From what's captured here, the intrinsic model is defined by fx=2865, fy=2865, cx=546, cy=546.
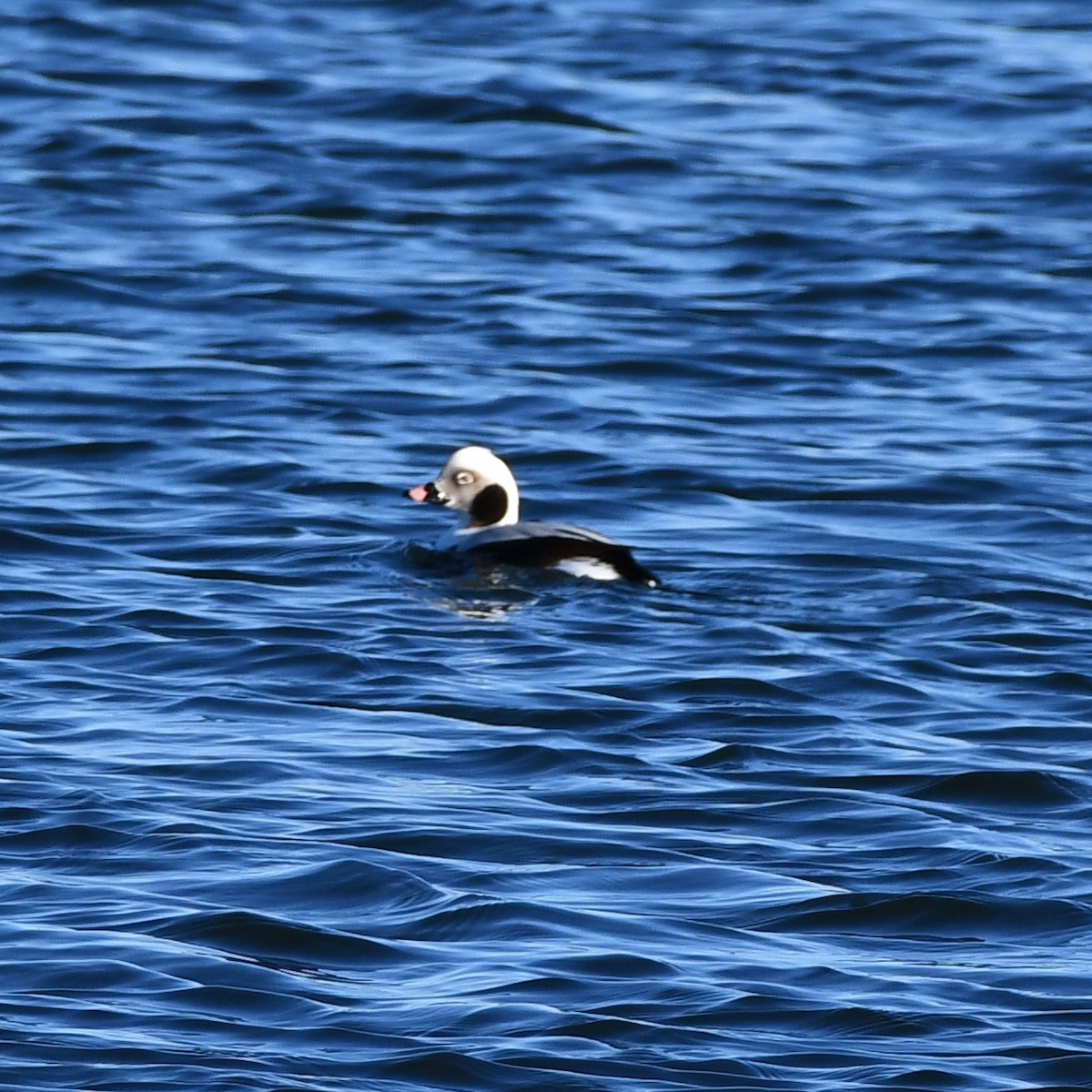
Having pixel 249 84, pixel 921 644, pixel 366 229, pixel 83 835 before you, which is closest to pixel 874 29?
pixel 249 84

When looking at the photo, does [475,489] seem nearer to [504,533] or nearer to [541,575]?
[504,533]

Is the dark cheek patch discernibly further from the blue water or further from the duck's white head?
the blue water

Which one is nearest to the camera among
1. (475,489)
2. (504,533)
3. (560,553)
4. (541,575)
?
(560,553)

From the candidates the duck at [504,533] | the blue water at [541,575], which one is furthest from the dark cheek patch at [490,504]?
the blue water at [541,575]

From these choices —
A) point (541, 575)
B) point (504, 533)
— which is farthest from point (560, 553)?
point (504, 533)

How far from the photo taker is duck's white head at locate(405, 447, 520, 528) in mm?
12812

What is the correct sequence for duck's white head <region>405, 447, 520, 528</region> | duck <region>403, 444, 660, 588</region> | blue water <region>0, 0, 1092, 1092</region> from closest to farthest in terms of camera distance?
blue water <region>0, 0, 1092, 1092</region>
duck <region>403, 444, 660, 588</region>
duck's white head <region>405, 447, 520, 528</region>

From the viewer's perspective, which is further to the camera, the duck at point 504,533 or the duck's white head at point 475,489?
the duck's white head at point 475,489

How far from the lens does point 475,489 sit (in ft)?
42.0

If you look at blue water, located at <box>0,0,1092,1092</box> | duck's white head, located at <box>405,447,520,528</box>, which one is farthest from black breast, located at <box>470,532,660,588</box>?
duck's white head, located at <box>405,447,520,528</box>

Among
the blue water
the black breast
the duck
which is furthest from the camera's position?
the duck

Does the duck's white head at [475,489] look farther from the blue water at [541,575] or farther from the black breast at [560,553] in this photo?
the black breast at [560,553]

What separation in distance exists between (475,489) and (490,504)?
105 millimetres

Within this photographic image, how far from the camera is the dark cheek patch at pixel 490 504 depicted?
12836 millimetres
